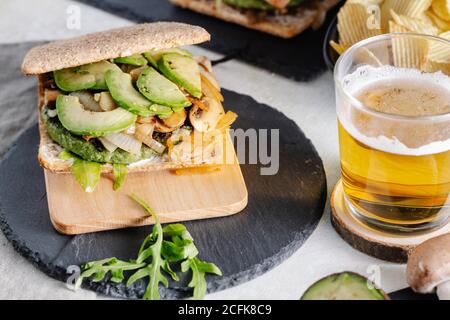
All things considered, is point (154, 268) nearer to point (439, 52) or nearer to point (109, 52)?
point (109, 52)

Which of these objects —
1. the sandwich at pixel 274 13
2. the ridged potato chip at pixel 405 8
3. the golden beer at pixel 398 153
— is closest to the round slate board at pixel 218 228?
the golden beer at pixel 398 153

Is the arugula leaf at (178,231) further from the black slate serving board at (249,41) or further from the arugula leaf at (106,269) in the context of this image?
the black slate serving board at (249,41)

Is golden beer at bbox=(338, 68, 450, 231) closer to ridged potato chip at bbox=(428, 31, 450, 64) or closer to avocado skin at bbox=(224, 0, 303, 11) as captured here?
ridged potato chip at bbox=(428, 31, 450, 64)

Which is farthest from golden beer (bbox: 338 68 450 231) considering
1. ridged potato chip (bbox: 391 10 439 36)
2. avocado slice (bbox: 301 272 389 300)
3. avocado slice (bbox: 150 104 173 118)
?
avocado slice (bbox: 150 104 173 118)

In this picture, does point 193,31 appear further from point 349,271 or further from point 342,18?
point 349,271

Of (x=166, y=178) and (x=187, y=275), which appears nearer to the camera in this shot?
(x=187, y=275)
